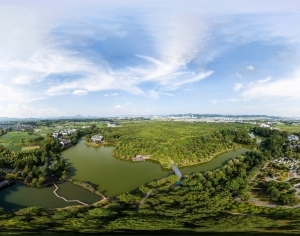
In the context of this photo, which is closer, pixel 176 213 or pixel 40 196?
pixel 176 213

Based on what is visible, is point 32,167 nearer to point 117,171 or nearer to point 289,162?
point 117,171

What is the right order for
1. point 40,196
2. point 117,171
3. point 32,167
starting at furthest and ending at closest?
point 117,171, point 32,167, point 40,196

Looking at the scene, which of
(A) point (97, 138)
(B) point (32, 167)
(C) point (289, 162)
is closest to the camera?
(B) point (32, 167)

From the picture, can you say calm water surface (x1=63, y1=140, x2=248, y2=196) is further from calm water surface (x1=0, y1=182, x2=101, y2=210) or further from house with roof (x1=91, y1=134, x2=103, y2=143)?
house with roof (x1=91, y1=134, x2=103, y2=143)

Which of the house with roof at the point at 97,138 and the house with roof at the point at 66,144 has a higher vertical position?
the house with roof at the point at 97,138

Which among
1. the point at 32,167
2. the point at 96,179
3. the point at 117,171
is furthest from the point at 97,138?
the point at 96,179

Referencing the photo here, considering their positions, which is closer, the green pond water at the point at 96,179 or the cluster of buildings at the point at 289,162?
the green pond water at the point at 96,179

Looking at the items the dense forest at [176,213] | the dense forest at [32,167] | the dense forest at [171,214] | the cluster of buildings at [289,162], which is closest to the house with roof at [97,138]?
the dense forest at [32,167]

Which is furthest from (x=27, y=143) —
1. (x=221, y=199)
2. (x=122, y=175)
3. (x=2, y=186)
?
(x=221, y=199)

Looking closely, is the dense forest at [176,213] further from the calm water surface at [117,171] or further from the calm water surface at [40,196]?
the calm water surface at [117,171]

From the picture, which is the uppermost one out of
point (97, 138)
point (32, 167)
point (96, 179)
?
point (97, 138)
